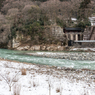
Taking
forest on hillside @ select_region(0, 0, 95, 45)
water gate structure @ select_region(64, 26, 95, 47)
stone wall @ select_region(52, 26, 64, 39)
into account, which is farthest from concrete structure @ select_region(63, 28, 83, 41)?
forest on hillside @ select_region(0, 0, 95, 45)

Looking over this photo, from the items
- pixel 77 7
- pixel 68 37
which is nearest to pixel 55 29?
pixel 68 37

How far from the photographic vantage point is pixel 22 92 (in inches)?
189

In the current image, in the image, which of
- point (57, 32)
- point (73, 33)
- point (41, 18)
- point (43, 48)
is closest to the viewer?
point (43, 48)

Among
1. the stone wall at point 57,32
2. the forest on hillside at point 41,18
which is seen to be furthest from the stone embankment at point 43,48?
the stone wall at point 57,32

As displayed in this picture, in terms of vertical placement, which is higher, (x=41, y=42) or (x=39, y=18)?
(x=39, y=18)

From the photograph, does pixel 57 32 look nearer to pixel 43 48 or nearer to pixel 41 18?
pixel 41 18

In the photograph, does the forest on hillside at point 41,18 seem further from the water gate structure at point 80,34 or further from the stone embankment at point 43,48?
the stone embankment at point 43,48

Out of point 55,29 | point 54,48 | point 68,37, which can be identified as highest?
point 55,29

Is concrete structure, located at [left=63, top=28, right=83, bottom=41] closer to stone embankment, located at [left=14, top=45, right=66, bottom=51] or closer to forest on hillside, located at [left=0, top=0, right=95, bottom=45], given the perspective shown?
Answer: forest on hillside, located at [left=0, top=0, right=95, bottom=45]

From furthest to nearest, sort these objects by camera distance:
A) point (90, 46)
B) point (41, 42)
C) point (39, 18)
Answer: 1. point (39, 18)
2. point (41, 42)
3. point (90, 46)

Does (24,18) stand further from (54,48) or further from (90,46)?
(90,46)

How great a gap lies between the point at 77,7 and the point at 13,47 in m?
33.1

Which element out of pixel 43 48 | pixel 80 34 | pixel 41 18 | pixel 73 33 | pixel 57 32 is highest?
pixel 41 18

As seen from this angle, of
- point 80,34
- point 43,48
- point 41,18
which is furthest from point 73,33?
point 41,18
